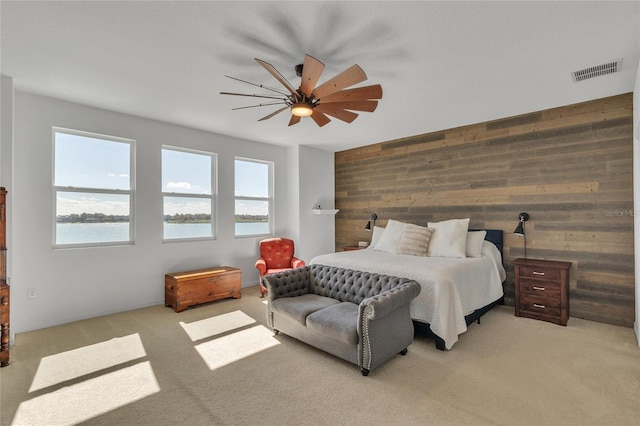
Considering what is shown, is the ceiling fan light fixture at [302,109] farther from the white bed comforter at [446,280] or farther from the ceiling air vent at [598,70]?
the ceiling air vent at [598,70]

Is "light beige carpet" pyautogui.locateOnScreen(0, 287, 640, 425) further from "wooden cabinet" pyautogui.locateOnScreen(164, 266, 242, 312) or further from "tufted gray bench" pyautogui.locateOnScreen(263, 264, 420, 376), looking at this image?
"wooden cabinet" pyautogui.locateOnScreen(164, 266, 242, 312)

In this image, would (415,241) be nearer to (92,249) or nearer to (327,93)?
(327,93)

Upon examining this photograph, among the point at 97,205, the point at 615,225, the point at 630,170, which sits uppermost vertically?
the point at 630,170

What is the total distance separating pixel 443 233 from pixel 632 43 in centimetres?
256

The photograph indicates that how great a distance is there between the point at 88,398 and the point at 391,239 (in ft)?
12.6

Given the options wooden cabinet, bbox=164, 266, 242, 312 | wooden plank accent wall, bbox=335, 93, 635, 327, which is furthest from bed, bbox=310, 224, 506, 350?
wooden cabinet, bbox=164, 266, 242, 312

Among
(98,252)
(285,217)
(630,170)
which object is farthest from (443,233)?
(98,252)

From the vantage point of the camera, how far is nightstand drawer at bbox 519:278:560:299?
3.68 meters

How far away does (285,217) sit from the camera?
6.40 m

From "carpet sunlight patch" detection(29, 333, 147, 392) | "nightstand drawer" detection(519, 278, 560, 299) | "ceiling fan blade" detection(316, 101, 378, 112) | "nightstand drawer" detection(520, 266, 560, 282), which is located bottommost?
"carpet sunlight patch" detection(29, 333, 147, 392)

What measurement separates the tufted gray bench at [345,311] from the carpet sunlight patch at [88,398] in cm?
128

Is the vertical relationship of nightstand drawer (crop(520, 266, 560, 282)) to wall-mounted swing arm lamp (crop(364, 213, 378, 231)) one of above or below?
below

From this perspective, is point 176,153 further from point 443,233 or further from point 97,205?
point 443,233

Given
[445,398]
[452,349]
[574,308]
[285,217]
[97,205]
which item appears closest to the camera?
[445,398]
